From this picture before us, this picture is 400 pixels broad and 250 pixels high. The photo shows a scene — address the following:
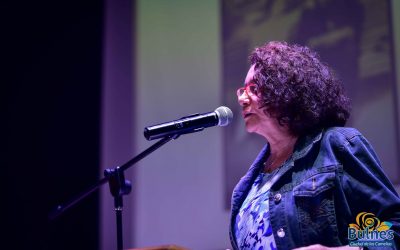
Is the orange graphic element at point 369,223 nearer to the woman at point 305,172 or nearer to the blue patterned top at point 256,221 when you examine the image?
the woman at point 305,172

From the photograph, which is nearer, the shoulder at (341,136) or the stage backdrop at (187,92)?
the shoulder at (341,136)

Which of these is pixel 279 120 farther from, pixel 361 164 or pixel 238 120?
pixel 238 120

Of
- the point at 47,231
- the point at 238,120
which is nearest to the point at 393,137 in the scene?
the point at 238,120

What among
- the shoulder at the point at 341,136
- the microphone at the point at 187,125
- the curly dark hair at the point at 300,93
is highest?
the curly dark hair at the point at 300,93

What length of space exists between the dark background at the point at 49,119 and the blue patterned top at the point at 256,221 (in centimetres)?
108

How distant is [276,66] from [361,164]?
46 centimetres

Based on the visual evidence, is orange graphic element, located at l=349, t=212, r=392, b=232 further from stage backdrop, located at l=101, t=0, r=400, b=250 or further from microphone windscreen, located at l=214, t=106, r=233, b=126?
stage backdrop, located at l=101, t=0, r=400, b=250

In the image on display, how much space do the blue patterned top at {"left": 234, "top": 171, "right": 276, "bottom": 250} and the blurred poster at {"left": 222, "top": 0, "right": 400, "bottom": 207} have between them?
0.68 metres

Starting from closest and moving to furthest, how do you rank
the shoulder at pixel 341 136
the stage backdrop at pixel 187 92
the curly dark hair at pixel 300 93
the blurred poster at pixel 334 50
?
the shoulder at pixel 341 136, the curly dark hair at pixel 300 93, the blurred poster at pixel 334 50, the stage backdrop at pixel 187 92

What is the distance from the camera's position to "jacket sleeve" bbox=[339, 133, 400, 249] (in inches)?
47.3

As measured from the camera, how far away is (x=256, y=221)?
4.65 feet

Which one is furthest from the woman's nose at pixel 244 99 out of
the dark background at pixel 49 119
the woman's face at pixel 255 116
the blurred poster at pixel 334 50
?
the dark background at pixel 49 119

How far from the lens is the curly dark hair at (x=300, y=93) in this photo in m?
1.47

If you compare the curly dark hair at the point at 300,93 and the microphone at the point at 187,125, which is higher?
the curly dark hair at the point at 300,93
